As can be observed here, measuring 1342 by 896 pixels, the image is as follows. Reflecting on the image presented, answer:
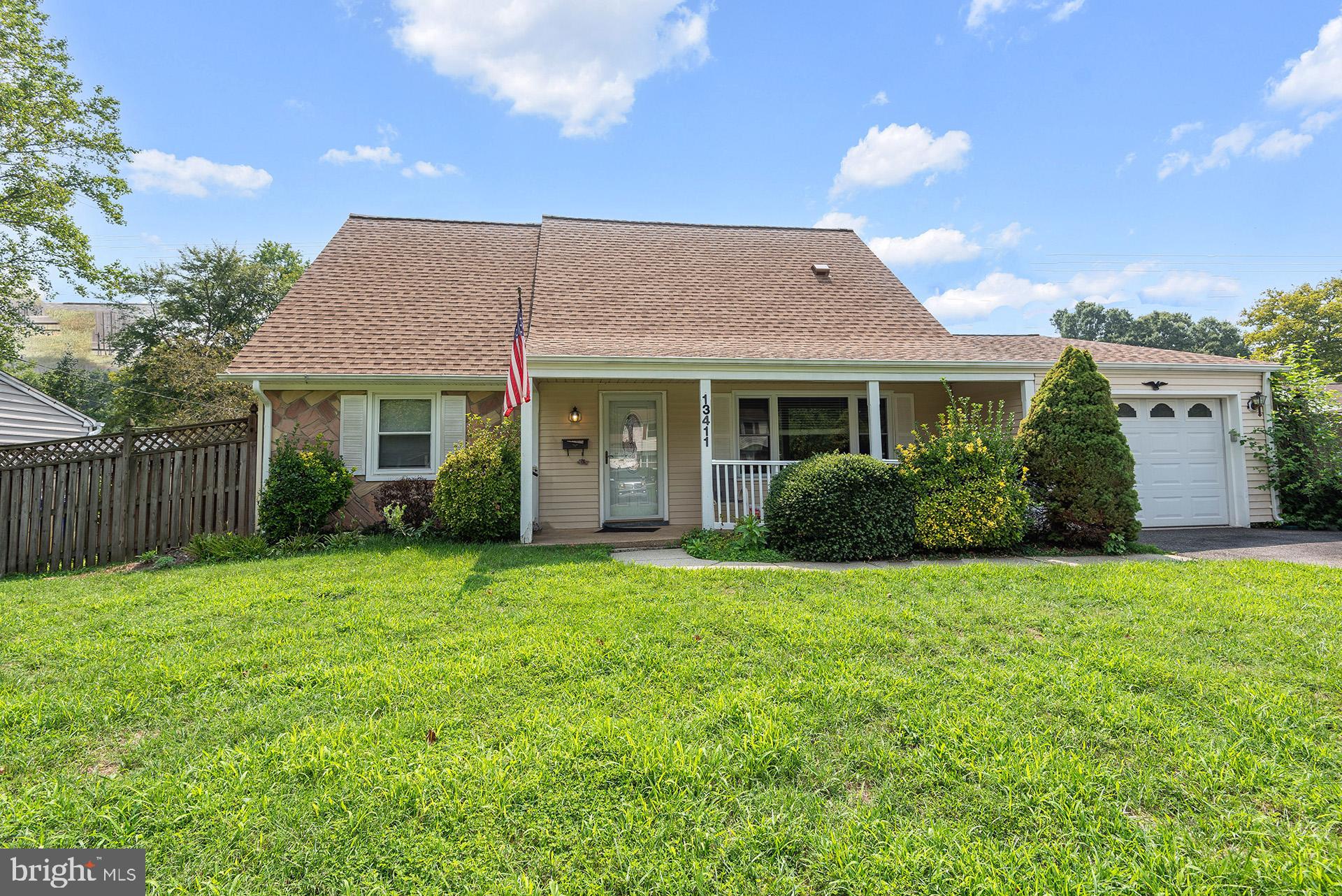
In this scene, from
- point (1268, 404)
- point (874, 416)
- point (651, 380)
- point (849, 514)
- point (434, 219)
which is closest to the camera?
point (849, 514)

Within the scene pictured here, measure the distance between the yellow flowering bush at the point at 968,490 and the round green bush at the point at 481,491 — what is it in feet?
17.3

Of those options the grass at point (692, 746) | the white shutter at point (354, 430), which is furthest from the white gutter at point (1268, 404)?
the white shutter at point (354, 430)

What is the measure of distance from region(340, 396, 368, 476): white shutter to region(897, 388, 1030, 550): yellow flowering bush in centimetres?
829

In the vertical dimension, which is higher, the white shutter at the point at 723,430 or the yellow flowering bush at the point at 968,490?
the white shutter at the point at 723,430

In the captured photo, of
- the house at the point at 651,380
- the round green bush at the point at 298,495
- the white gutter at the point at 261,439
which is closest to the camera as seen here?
the round green bush at the point at 298,495

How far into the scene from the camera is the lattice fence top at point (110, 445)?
22.6 feet

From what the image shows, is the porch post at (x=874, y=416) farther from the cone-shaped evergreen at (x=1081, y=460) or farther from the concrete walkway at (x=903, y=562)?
the concrete walkway at (x=903, y=562)

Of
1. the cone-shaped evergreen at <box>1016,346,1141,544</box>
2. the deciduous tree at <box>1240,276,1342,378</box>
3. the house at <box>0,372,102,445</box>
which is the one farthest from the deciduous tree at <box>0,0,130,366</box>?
the deciduous tree at <box>1240,276,1342,378</box>

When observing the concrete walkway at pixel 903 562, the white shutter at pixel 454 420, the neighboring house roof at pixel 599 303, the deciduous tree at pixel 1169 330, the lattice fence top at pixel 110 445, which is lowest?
the concrete walkway at pixel 903 562

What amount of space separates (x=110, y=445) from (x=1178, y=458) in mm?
16776

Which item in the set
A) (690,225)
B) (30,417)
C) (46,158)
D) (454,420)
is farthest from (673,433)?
(46,158)

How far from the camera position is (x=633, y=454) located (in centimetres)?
978

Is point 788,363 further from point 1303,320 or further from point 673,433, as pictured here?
point 1303,320

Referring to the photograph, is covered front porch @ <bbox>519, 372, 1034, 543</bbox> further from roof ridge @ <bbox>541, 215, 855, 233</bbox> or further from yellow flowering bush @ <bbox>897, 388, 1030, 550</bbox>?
roof ridge @ <bbox>541, 215, 855, 233</bbox>
